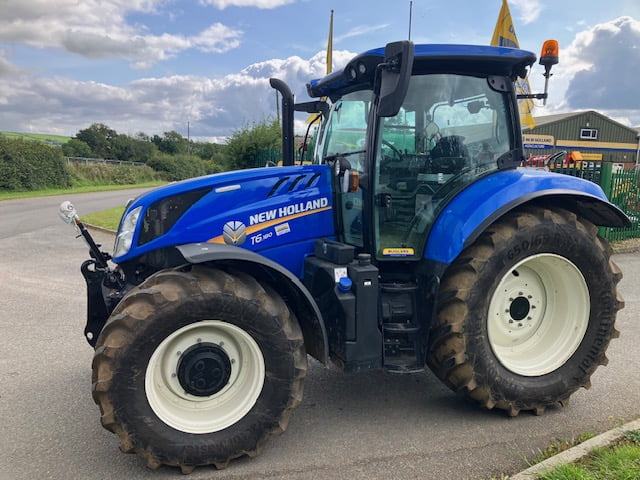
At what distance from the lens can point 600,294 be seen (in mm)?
3691

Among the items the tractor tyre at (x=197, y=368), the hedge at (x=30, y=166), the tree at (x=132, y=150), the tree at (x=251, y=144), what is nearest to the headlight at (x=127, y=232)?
the tractor tyre at (x=197, y=368)

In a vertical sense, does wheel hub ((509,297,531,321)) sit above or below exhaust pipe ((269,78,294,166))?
below

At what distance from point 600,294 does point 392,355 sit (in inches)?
64.5

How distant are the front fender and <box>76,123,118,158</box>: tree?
7168 centimetres

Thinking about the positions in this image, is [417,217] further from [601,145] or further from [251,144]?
[601,145]

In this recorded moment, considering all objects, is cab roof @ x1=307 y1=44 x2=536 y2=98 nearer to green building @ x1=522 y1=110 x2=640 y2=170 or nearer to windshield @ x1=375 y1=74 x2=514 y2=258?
windshield @ x1=375 y1=74 x2=514 y2=258

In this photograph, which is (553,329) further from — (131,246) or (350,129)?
(131,246)

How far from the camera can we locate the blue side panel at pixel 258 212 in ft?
10.8

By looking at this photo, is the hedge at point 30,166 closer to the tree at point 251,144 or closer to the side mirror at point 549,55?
the tree at point 251,144

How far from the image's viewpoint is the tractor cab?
3451 millimetres

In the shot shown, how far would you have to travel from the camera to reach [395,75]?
9.67 ft

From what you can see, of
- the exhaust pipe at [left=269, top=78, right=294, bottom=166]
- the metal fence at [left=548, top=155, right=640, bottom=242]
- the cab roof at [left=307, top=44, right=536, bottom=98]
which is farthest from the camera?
the metal fence at [left=548, top=155, right=640, bottom=242]

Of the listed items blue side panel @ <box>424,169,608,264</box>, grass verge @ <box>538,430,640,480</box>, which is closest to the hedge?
blue side panel @ <box>424,169,608,264</box>

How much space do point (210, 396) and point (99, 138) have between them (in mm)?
74684
